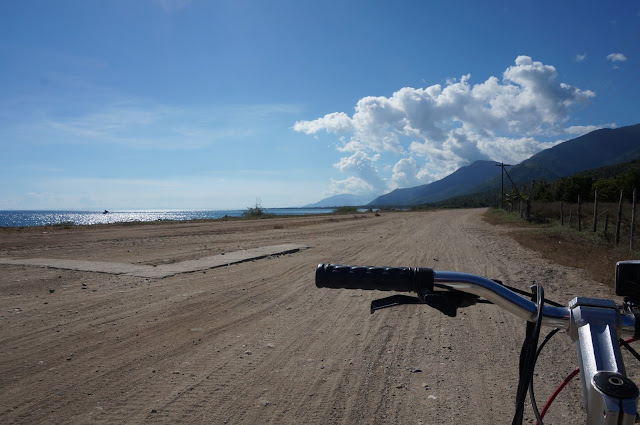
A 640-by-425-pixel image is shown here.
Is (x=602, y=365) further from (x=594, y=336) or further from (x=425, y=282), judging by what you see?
(x=425, y=282)

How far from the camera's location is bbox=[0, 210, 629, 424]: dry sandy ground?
329cm

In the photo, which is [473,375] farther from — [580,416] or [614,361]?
[614,361]

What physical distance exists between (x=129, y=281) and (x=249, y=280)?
213 cm

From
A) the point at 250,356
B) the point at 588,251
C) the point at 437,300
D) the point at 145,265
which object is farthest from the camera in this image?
the point at 588,251

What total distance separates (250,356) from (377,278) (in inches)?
127

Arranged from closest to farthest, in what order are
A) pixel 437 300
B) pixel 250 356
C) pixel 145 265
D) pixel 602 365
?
pixel 602 365
pixel 437 300
pixel 250 356
pixel 145 265

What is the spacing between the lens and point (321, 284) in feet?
5.06

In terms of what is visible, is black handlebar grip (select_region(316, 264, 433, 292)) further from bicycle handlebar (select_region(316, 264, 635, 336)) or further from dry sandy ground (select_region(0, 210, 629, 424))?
dry sandy ground (select_region(0, 210, 629, 424))

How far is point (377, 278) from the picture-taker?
1.51 m

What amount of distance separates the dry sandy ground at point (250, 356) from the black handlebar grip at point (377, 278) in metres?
2.04

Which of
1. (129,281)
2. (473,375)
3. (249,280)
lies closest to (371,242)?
(249,280)

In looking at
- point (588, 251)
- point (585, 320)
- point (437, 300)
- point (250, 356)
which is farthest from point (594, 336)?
point (588, 251)

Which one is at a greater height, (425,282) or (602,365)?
(425,282)

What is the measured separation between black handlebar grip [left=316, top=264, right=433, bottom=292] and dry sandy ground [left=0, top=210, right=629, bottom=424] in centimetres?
204
